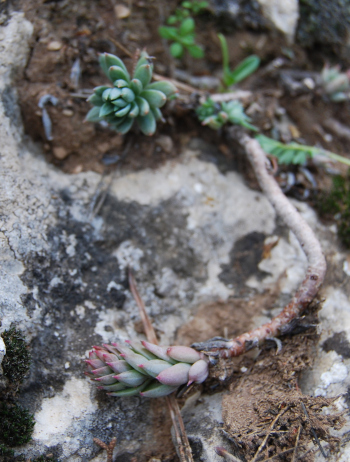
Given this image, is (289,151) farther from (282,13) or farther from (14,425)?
(14,425)

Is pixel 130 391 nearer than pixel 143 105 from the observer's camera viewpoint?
Yes

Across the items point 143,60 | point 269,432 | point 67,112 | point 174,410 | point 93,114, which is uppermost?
point 143,60

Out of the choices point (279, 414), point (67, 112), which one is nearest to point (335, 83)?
point (67, 112)

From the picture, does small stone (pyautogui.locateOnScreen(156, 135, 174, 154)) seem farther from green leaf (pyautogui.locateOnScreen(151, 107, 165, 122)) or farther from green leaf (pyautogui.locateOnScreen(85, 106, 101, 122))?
green leaf (pyautogui.locateOnScreen(85, 106, 101, 122))

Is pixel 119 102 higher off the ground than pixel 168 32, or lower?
lower

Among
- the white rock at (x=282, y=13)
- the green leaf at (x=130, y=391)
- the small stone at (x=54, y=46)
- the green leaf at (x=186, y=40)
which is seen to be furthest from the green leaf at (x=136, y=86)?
the green leaf at (x=130, y=391)

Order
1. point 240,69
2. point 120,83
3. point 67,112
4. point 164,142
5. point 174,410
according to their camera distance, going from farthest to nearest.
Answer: point 240,69 < point 164,142 < point 67,112 < point 120,83 < point 174,410

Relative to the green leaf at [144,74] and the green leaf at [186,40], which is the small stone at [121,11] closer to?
the green leaf at [186,40]
